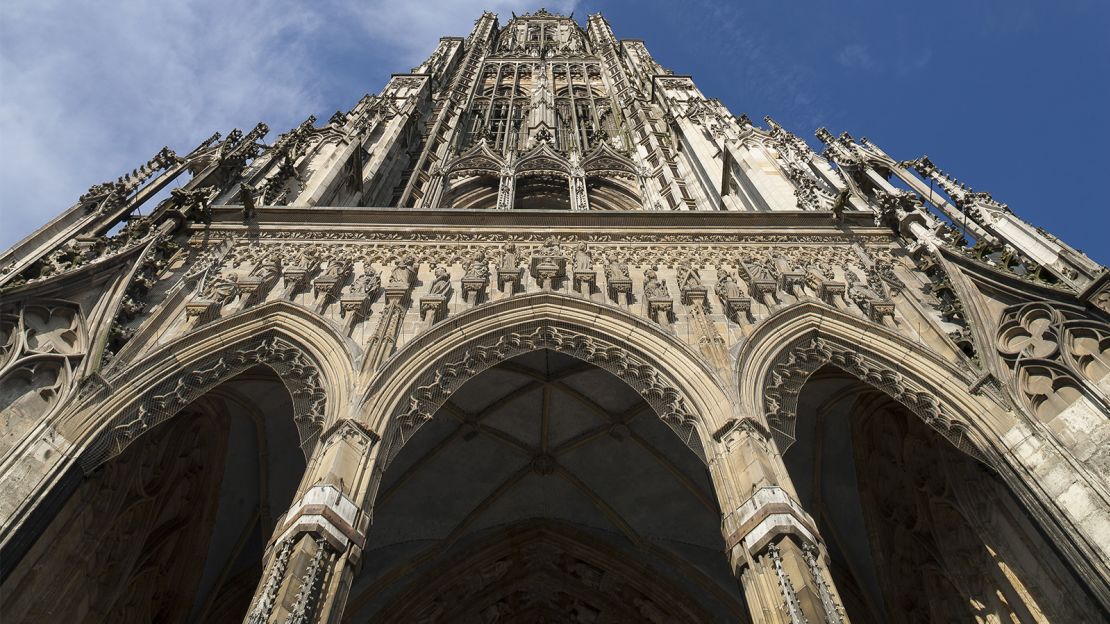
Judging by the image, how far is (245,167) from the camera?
14.0 m

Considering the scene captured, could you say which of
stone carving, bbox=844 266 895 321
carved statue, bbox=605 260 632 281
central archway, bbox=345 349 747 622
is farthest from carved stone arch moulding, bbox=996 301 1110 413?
central archway, bbox=345 349 747 622

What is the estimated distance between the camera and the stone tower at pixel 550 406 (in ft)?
23.8

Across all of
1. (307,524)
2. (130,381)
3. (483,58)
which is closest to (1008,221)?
(307,524)

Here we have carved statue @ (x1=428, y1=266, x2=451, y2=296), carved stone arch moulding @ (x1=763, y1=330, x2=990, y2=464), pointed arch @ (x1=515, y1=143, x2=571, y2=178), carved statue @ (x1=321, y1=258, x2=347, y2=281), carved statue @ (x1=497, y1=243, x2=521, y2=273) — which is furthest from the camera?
pointed arch @ (x1=515, y1=143, x2=571, y2=178)

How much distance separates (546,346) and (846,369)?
11.8ft

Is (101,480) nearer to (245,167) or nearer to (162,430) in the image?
(162,430)

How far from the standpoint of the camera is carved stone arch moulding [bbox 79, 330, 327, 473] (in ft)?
25.2

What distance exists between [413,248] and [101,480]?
15.8 ft

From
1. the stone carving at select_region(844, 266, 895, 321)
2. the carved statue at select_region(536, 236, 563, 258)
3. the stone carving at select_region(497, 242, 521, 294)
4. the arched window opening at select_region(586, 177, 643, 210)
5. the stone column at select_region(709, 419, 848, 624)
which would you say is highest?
the arched window opening at select_region(586, 177, 643, 210)

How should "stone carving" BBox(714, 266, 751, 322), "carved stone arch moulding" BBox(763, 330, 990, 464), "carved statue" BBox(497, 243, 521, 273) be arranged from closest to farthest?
"carved stone arch moulding" BBox(763, 330, 990, 464) < "stone carving" BBox(714, 266, 751, 322) < "carved statue" BBox(497, 243, 521, 273)

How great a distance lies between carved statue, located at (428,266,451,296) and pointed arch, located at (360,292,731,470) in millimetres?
605

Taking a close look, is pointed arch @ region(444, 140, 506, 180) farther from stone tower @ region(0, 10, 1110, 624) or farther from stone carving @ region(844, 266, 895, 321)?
stone carving @ region(844, 266, 895, 321)

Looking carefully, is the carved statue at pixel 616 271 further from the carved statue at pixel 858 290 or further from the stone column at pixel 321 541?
the stone column at pixel 321 541

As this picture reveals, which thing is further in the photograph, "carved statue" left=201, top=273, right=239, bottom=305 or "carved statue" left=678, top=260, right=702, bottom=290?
"carved statue" left=678, top=260, right=702, bottom=290
